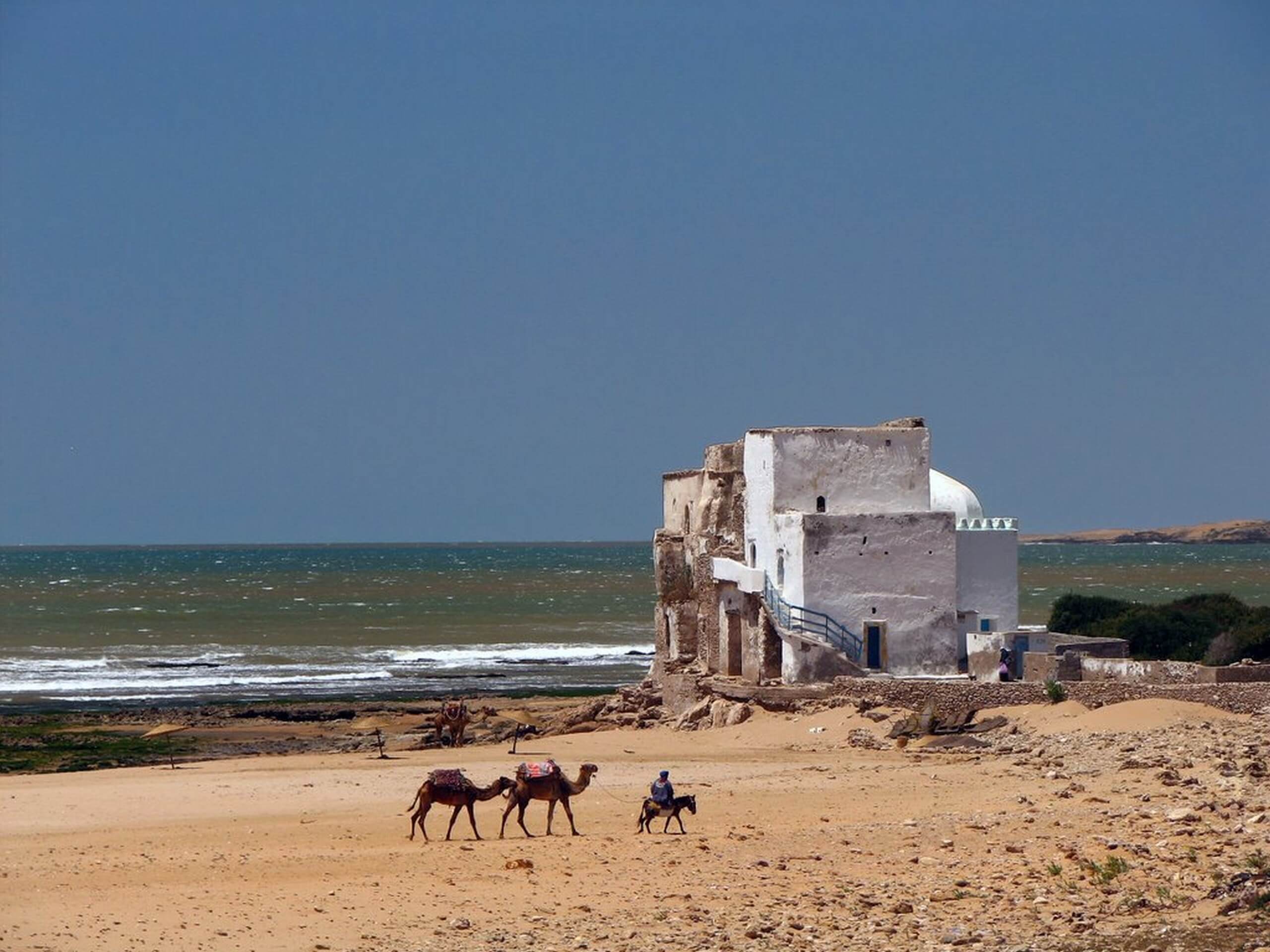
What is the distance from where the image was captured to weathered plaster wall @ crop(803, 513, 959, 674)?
29.7 meters

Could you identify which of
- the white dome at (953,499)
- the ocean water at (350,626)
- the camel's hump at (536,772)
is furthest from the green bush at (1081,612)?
the camel's hump at (536,772)

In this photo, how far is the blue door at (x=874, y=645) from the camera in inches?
1179

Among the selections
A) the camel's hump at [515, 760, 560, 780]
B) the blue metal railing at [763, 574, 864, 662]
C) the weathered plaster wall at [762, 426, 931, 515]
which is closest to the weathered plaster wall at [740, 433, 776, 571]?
the weathered plaster wall at [762, 426, 931, 515]

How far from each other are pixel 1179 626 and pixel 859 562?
947 cm

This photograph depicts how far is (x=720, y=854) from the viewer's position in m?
17.8

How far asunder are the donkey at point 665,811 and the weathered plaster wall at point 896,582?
10.9m

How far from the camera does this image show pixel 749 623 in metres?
31.9

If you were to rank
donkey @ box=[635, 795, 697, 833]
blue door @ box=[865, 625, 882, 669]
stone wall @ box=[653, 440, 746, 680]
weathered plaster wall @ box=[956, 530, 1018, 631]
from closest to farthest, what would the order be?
donkey @ box=[635, 795, 697, 833] < blue door @ box=[865, 625, 882, 669] < weathered plaster wall @ box=[956, 530, 1018, 631] < stone wall @ box=[653, 440, 746, 680]

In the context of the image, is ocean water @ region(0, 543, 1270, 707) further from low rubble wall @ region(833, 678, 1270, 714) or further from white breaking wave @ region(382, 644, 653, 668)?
low rubble wall @ region(833, 678, 1270, 714)

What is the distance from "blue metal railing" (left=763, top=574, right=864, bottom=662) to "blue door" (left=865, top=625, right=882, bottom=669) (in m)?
0.14

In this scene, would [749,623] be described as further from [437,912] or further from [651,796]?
[437,912]

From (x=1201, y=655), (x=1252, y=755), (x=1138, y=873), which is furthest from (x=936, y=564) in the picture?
(x=1138, y=873)

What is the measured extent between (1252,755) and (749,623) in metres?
12.0

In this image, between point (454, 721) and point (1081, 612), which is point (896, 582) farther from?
point (1081, 612)
